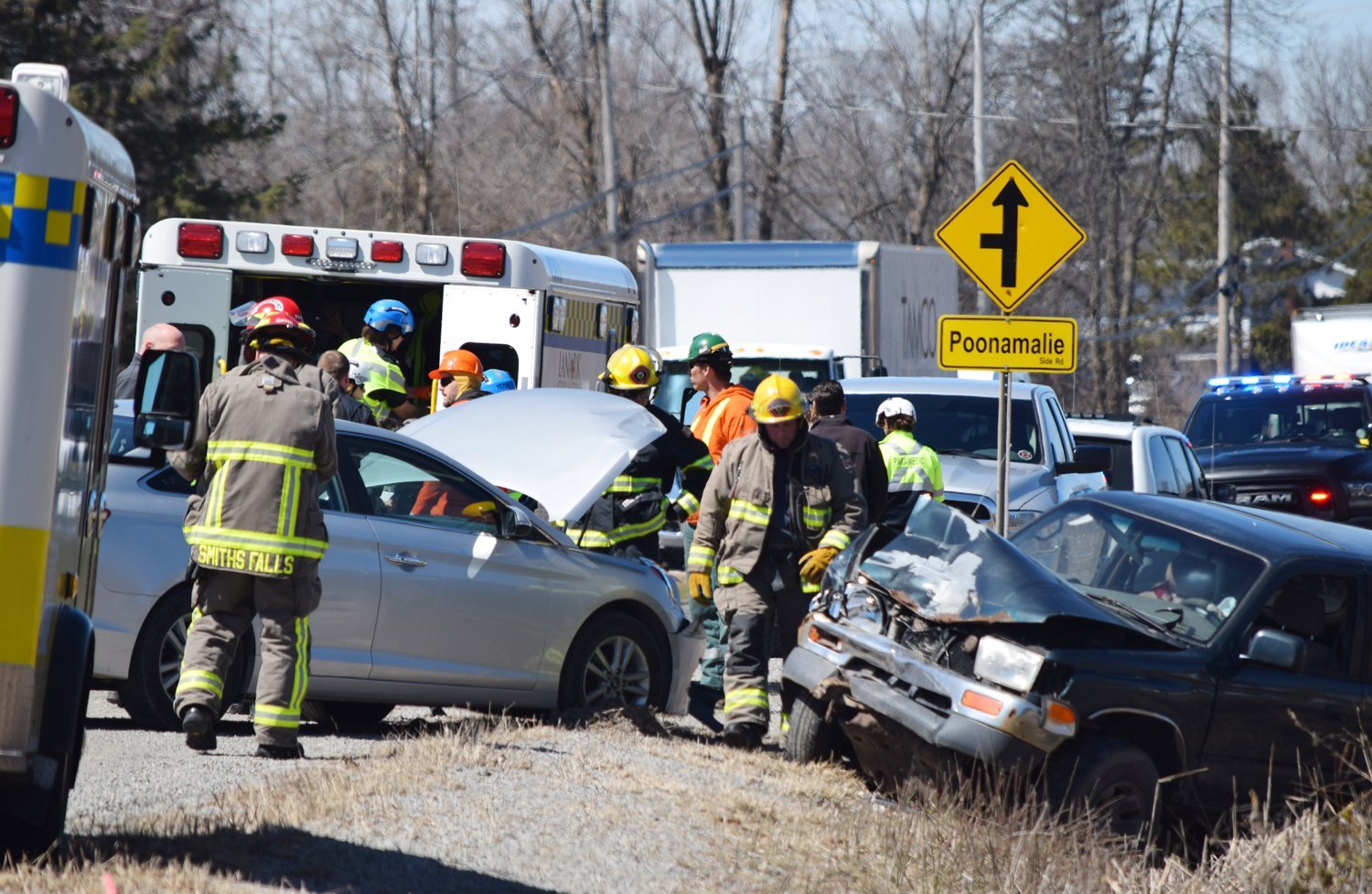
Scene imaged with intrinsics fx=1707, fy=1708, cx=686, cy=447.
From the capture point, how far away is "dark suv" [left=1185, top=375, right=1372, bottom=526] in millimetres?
17828

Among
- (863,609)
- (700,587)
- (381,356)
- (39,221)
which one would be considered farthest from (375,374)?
(39,221)

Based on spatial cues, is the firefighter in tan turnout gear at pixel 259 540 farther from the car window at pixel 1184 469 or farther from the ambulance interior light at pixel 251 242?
the car window at pixel 1184 469

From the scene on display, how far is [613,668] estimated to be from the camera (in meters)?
8.40

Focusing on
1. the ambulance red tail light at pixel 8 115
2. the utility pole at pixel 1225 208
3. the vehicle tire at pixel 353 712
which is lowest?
the vehicle tire at pixel 353 712

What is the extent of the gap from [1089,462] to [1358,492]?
7.12 metres

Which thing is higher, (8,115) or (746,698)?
(8,115)

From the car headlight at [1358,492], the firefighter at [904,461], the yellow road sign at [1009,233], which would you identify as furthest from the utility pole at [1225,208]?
the firefighter at [904,461]

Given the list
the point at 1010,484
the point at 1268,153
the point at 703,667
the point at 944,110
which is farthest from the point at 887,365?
the point at 1268,153

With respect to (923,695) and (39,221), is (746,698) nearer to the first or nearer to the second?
(923,695)

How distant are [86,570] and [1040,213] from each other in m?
6.63

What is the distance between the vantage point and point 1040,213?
1020 centimetres

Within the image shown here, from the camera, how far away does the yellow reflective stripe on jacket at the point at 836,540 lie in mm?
7875

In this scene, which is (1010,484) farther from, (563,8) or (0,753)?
(563,8)

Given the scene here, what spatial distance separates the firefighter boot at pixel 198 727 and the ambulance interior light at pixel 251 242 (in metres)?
5.15
